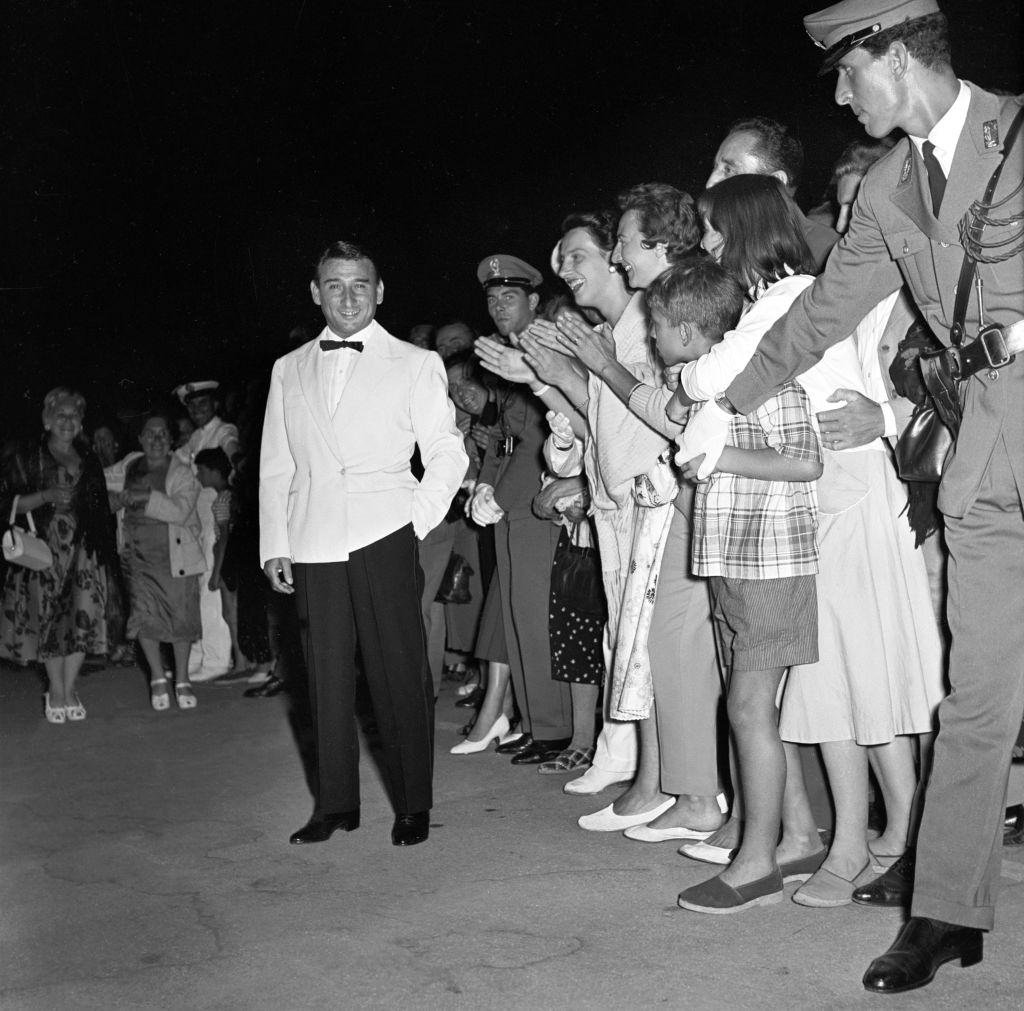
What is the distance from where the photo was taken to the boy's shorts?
3.02m

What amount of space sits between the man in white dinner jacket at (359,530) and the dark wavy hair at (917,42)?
1.91 m

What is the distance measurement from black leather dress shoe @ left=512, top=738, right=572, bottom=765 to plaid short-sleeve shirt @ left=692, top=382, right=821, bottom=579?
195cm

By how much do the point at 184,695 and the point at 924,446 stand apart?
4.62 meters

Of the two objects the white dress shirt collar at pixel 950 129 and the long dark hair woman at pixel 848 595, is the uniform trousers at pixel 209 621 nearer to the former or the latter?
the long dark hair woman at pixel 848 595

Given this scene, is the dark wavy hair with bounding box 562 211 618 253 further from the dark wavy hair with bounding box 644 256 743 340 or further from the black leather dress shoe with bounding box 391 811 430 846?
the black leather dress shoe with bounding box 391 811 430 846

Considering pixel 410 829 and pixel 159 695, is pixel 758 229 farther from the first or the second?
pixel 159 695

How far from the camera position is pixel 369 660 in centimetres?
398

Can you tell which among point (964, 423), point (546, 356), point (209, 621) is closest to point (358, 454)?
point (546, 356)

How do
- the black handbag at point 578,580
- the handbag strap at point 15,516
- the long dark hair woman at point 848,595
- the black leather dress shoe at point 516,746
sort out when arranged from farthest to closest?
the handbag strap at point 15,516
the black leather dress shoe at point 516,746
the black handbag at point 578,580
the long dark hair woman at point 848,595

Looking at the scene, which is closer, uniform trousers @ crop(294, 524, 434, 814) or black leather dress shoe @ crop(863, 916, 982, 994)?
black leather dress shoe @ crop(863, 916, 982, 994)

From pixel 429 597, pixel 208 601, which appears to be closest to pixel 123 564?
pixel 208 601

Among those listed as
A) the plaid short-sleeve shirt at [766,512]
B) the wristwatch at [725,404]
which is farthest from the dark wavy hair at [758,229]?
the wristwatch at [725,404]

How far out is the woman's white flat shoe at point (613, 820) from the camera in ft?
12.8

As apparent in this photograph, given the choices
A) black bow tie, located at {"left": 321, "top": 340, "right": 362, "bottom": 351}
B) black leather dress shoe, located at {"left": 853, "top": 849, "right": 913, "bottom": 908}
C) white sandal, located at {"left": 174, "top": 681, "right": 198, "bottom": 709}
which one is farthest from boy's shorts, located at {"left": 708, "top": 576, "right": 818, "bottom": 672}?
white sandal, located at {"left": 174, "top": 681, "right": 198, "bottom": 709}
